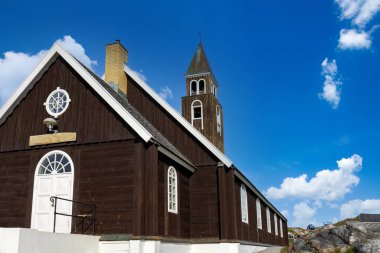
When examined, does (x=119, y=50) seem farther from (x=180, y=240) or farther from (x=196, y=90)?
(x=196, y=90)

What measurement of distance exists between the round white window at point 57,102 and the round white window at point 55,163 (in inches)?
62.1

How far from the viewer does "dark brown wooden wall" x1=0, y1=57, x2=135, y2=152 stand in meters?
15.8

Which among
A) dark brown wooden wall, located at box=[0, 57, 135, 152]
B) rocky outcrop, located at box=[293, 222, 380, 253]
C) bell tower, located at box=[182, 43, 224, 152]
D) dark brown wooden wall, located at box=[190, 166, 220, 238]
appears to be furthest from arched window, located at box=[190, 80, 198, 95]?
rocky outcrop, located at box=[293, 222, 380, 253]

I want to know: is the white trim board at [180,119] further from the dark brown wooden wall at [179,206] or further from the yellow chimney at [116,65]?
the dark brown wooden wall at [179,206]

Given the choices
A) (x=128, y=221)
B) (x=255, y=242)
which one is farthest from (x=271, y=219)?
(x=128, y=221)

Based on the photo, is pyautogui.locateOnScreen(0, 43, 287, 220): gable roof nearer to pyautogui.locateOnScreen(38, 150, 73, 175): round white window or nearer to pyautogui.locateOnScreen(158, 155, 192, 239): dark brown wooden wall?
pyautogui.locateOnScreen(158, 155, 192, 239): dark brown wooden wall

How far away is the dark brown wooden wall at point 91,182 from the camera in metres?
14.7

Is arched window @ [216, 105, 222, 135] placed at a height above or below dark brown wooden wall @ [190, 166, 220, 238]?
above

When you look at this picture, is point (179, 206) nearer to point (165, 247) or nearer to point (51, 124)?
point (165, 247)

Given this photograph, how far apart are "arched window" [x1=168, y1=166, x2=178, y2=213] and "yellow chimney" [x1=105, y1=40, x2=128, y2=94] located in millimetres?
6155

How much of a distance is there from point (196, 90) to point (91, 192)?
20005 millimetres

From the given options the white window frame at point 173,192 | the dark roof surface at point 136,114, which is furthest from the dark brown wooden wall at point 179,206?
the dark roof surface at point 136,114

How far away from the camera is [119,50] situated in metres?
21.7

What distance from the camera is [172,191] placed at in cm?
1717
